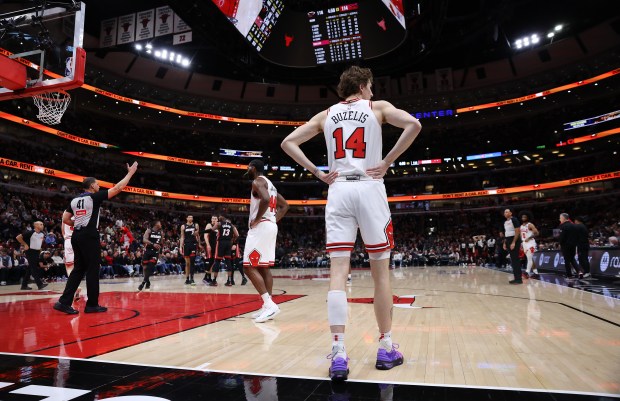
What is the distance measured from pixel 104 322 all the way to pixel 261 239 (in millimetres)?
1993

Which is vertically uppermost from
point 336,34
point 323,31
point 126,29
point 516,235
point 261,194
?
point 126,29

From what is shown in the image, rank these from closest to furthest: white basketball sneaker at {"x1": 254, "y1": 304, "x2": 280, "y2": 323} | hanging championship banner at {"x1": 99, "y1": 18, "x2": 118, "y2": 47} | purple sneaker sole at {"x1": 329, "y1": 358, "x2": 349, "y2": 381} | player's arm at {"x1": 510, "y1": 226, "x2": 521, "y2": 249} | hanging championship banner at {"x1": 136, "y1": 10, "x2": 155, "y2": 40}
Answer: purple sneaker sole at {"x1": 329, "y1": 358, "x2": 349, "y2": 381}, white basketball sneaker at {"x1": 254, "y1": 304, "x2": 280, "y2": 323}, player's arm at {"x1": 510, "y1": 226, "x2": 521, "y2": 249}, hanging championship banner at {"x1": 136, "y1": 10, "x2": 155, "y2": 40}, hanging championship banner at {"x1": 99, "y1": 18, "x2": 118, "y2": 47}

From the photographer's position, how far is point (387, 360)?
250cm

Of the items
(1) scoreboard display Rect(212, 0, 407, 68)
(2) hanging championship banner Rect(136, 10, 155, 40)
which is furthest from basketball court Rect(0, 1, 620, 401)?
(2) hanging championship banner Rect(136, 10, 155, 40)

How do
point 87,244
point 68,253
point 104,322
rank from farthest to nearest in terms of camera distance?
point 68,253 → point 87,244 → point 104,322

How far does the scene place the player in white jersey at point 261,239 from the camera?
15.4ft

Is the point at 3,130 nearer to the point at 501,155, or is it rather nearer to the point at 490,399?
the point at 490,399

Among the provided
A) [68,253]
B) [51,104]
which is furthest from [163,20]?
[68,253]

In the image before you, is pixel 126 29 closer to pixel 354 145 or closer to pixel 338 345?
pixel 354 145

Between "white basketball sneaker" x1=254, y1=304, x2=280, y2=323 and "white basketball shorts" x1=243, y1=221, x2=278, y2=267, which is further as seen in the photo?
"white basketball shorts" x1=243, y1=221, x2=278, y2=267

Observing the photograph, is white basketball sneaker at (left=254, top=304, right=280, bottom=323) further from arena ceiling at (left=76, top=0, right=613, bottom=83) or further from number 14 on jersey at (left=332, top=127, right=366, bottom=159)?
arena ceiling at (left=76, top=0, right=613, bottom=83)

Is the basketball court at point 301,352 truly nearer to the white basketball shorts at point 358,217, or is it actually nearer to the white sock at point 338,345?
the white sock at point 338,345

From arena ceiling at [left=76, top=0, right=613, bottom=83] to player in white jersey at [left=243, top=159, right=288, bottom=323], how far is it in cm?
1185

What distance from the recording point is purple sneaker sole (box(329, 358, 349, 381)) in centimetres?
224
